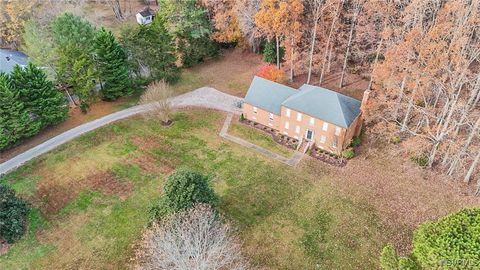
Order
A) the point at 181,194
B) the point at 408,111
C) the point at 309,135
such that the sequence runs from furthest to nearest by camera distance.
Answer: the point at 309,135 < the point at 408,111 < the point at 181,194

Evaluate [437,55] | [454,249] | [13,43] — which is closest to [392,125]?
[437,55]

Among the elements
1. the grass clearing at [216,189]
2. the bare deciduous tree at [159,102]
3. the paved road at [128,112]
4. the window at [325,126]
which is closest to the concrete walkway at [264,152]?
the grass clearing at [216,189]

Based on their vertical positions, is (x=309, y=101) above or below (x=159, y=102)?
above

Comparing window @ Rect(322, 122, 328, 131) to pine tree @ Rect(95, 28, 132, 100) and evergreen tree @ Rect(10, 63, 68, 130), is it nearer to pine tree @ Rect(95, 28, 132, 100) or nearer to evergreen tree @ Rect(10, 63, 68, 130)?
pine tree @ Rect(95, 28, 132, 100)

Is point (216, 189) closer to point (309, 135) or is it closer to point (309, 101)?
point (309, 135)

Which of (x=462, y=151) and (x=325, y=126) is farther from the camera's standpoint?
(x=325, y=126)

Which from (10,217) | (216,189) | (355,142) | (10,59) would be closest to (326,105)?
(355,142)

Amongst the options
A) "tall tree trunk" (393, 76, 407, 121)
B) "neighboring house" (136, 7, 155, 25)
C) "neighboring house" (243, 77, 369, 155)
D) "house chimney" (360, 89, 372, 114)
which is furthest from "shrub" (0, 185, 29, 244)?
"neighboring house" (136, 7, 155, 25)
